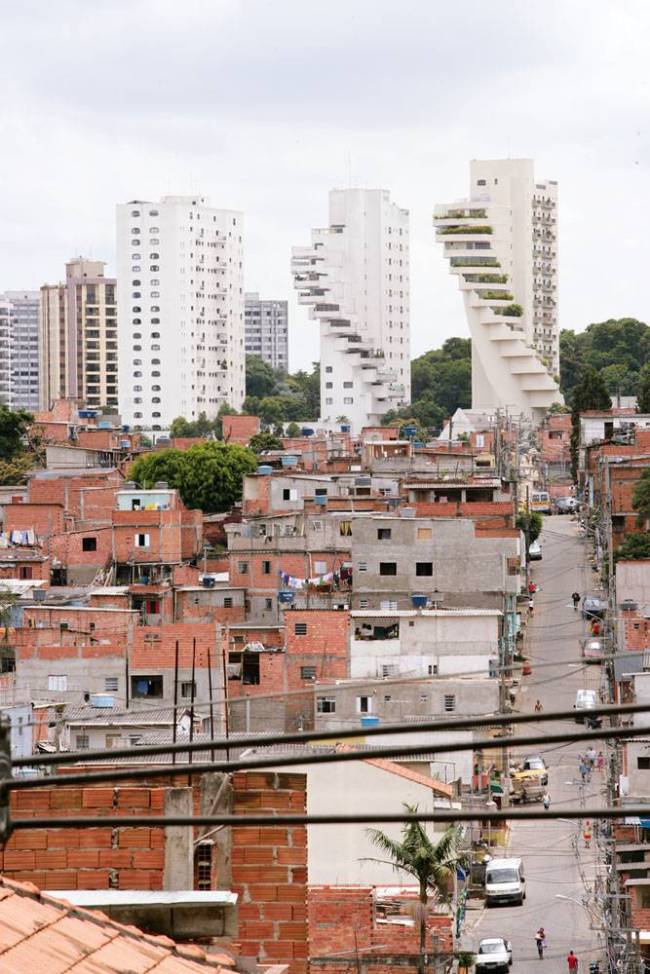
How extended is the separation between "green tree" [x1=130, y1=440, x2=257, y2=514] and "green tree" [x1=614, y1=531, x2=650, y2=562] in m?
12.3

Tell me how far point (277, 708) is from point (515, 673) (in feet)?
16.7

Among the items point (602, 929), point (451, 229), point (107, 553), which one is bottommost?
point (602, 929)

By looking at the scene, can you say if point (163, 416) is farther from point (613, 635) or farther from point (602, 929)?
point (602, 929)

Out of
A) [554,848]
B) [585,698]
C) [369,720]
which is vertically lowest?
[554,848]

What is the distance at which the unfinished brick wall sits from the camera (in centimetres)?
674

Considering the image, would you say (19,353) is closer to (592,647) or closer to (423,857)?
(592,647)

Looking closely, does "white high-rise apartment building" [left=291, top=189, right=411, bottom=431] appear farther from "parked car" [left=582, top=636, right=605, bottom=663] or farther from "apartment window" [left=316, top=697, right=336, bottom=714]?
"apartment window" [left=316, top=697, right=336, bottom=714]

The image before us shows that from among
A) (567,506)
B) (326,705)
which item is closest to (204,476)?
(567,506)

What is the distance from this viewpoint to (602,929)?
65.0 ft

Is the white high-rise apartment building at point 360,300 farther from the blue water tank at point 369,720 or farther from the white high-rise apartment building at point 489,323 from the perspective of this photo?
the blue water tank at point 369,720

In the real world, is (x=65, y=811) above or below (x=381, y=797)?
above

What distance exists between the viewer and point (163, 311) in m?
104

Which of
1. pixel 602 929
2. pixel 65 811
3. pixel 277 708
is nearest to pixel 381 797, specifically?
pixel 602 929

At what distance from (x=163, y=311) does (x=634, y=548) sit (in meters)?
67.2
